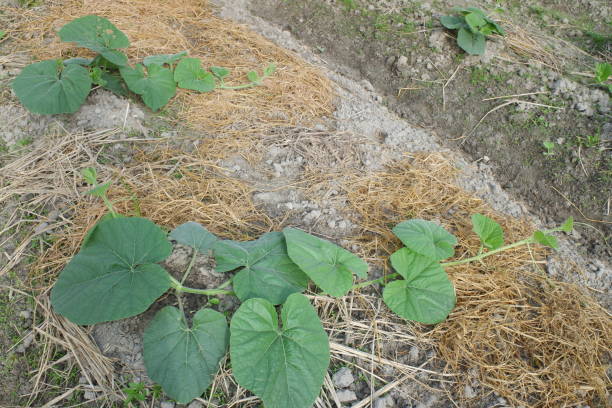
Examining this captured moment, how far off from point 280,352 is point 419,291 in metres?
0.55

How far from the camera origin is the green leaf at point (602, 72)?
2.64m

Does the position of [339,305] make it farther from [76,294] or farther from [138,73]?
[138,73]

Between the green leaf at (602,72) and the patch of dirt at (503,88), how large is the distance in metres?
0.06

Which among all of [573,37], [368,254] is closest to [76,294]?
[368,254]

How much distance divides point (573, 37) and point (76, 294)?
3531 mm

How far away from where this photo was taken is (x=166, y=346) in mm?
1274

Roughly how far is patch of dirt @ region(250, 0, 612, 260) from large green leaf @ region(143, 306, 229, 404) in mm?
1752

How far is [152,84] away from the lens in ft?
7.09

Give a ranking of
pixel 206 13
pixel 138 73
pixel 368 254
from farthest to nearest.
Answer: pixel 206 13, pixel 138 73, pixel 368 254

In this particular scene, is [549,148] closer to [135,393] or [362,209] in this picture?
[362,209]

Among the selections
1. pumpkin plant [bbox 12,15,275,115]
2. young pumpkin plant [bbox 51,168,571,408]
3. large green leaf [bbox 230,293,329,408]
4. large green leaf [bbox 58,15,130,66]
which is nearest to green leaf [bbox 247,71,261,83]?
pumpkin plant [bbox 12,15,275,115]

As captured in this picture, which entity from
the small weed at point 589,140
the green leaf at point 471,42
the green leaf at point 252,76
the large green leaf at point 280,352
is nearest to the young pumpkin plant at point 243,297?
the large green leaf at point 280,352

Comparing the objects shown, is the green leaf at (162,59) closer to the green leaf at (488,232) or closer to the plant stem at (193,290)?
the plant stem at (193,290)

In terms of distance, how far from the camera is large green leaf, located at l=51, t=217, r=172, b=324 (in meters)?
1.28
